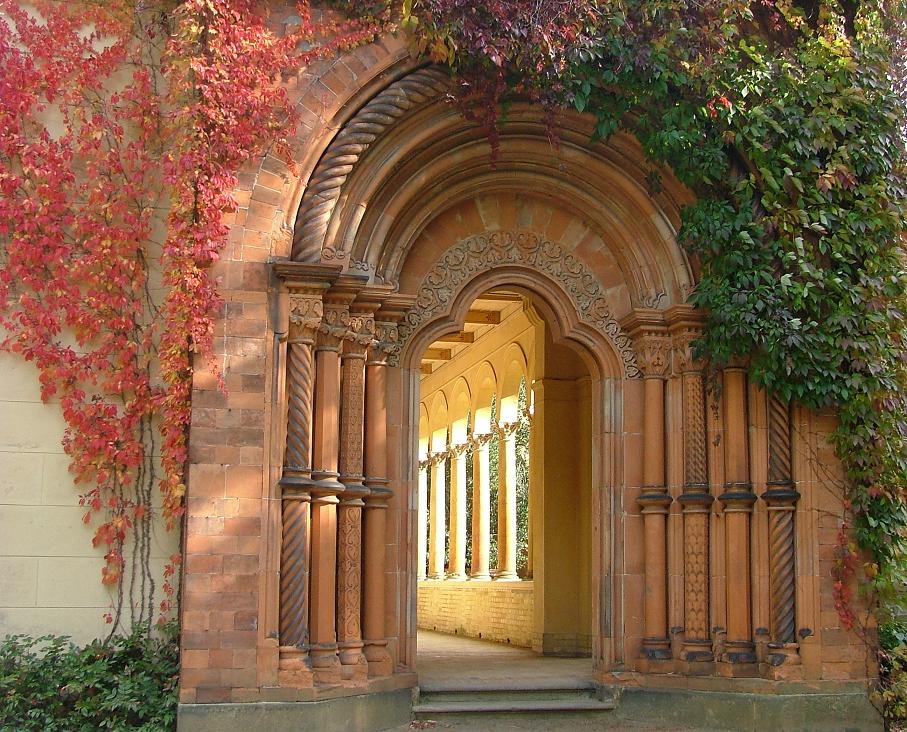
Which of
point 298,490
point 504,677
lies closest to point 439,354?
point 504,677

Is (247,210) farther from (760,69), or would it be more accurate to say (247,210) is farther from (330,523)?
(760,69)

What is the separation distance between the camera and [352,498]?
896cm

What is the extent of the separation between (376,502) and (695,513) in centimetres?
249

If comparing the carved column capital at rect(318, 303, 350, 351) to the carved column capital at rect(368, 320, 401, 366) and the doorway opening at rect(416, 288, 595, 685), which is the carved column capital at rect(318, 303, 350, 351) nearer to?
the carved column capital at rect(368, 320, 401, 366)

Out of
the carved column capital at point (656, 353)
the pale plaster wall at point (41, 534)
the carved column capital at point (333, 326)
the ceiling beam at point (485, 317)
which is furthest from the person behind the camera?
the ceiling beam at point (485, 317)

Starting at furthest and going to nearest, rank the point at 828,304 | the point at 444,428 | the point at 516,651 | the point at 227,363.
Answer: the point at 444,428
the point at 516,651
the point at 828,304
the point at 227,363

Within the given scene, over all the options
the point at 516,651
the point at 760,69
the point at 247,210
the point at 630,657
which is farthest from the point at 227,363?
the point at 516,651

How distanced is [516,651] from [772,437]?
199 inches

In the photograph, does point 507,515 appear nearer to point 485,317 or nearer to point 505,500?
point 505,500

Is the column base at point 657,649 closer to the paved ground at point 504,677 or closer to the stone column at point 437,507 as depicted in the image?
the paved ground at point 504,677

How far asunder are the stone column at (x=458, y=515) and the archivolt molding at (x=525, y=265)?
353 inches

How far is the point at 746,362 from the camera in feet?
31.6

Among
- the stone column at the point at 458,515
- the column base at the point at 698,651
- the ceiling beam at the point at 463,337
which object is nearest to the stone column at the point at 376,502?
the column base at the point at 698,651

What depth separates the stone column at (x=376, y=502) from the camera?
29.7 feet
